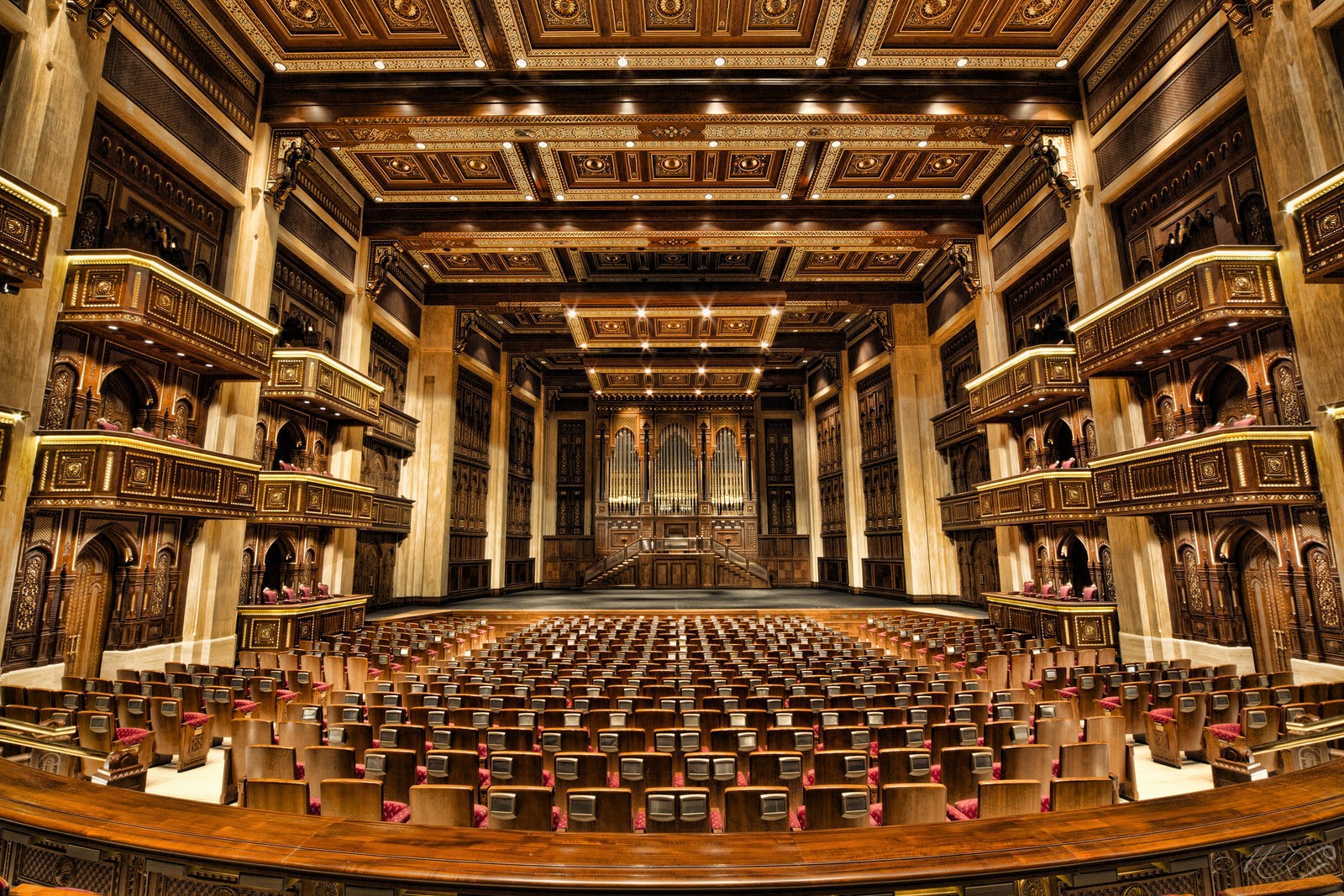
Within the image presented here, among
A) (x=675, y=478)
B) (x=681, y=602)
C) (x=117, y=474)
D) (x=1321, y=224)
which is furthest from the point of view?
(x=675, y=478)

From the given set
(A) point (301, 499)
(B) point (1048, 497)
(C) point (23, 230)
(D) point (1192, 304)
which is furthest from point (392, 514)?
(D) point (1192, 304)

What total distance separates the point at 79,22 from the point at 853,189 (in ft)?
43.5

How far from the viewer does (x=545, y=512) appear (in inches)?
1064

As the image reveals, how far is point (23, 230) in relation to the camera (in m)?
6.37

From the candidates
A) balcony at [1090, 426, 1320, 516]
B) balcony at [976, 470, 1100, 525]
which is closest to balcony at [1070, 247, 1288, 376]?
balcony at [1090, 426, 1320, 516]

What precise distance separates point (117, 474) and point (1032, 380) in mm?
13723

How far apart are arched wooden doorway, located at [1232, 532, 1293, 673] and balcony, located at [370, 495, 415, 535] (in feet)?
51.7

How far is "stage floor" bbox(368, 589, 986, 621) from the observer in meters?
16.9

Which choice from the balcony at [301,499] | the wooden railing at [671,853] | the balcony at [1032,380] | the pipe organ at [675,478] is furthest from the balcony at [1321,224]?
the pipe organ at [675,478]

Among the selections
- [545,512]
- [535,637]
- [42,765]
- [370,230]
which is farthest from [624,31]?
[545,512]

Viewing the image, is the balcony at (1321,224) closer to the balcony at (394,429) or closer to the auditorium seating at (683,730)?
the auditorium seating at (683,730)

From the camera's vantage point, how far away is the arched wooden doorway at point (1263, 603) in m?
8.33

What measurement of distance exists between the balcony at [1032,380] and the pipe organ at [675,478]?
14.4 metres

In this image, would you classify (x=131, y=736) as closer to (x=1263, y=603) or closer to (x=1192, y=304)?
(x=1192, y=304)
